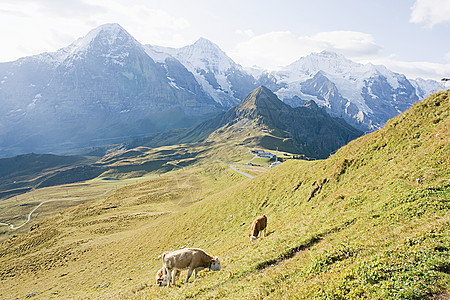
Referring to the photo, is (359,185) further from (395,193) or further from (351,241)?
(351,241)

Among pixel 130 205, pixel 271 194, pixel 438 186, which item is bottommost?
pixel 130 205

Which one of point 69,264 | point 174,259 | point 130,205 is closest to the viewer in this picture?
point 174,259

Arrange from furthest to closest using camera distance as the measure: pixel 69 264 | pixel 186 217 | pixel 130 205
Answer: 1. pixel 130 205
2. pixel 186 217
3. pixel 69 264

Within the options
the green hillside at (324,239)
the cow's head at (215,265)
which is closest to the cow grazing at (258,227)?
the green hillside at (324,239)

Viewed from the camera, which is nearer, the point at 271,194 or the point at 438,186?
the point at 438,186

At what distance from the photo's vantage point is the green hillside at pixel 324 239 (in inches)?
480

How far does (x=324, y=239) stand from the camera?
19.1 m

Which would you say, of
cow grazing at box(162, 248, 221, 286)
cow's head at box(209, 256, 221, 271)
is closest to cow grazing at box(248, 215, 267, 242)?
cow's head at box(209, 256, 221, 271)

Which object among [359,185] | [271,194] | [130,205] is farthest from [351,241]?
[130,205]

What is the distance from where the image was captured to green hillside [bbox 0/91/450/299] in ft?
40.0

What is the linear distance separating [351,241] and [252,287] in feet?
24.8

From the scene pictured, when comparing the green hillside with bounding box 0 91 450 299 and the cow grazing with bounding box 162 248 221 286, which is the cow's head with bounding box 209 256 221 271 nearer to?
the cow grazing with bounding box 162 248 221 286

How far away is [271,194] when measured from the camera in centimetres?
4603

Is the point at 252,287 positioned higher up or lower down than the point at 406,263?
lower down
